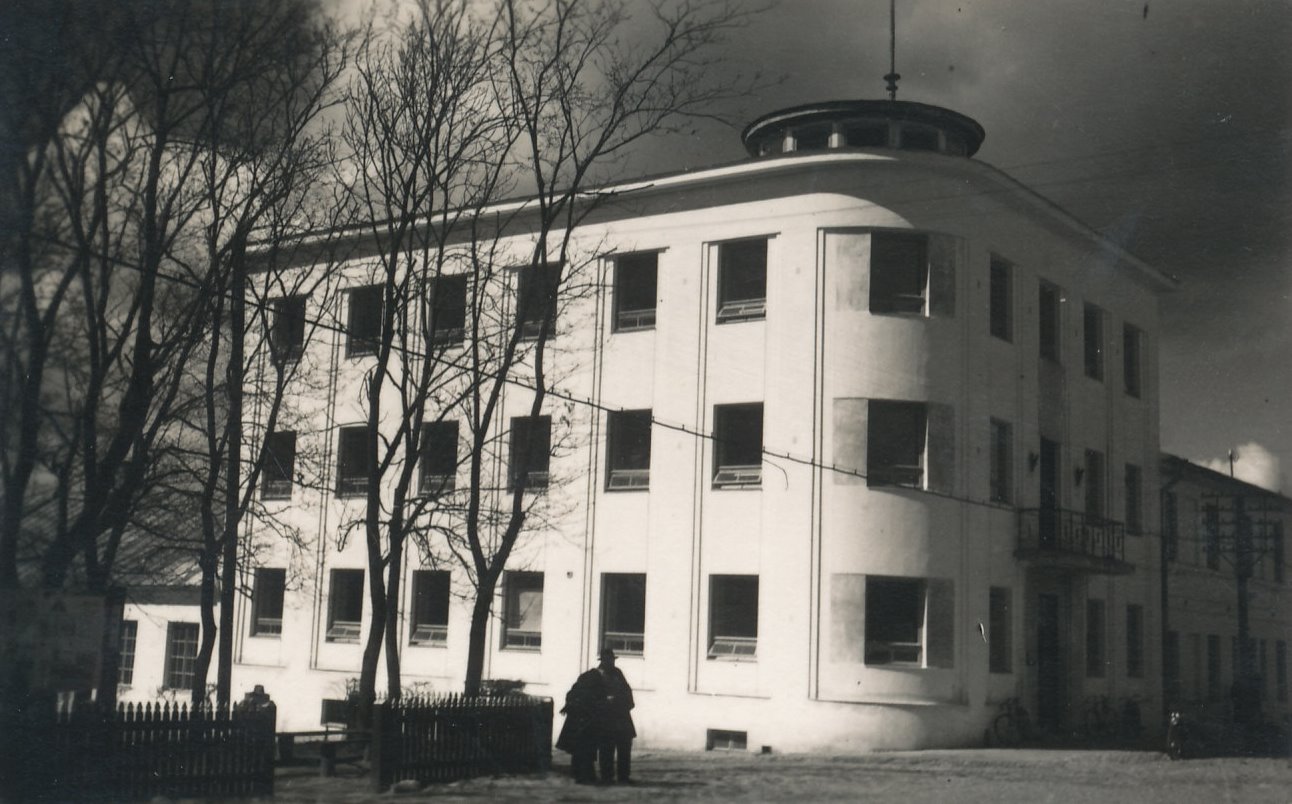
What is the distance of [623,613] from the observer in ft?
95.9

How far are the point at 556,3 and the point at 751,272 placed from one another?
25.2ft

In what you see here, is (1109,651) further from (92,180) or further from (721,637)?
(92,180)

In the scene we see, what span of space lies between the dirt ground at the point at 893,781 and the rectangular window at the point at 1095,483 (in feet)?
26.7

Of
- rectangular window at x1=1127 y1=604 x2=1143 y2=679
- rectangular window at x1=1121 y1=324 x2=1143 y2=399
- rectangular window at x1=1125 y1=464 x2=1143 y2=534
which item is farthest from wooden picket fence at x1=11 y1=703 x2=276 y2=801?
rectangular window at x1=1121 y1=324 x2=1143 y2=399

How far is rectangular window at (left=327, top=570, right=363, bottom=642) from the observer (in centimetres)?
3309

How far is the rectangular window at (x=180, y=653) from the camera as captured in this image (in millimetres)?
35500

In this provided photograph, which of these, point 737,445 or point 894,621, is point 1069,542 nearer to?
point 894,621

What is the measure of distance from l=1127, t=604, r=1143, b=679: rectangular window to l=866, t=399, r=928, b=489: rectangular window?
9991 millimetres

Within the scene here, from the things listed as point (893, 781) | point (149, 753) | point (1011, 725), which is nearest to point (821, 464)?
point (1011, 725)

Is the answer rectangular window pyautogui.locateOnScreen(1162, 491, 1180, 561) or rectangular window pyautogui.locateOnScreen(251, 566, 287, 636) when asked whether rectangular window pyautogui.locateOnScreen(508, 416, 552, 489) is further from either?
rectangular window pyautogui.locateOnScreen(1162, 491, 1180, 561)

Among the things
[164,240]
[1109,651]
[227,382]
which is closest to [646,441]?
[227,382]

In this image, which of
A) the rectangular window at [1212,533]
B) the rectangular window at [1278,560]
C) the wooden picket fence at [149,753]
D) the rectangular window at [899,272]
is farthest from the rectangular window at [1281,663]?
the wooden picket fence at [149,753]

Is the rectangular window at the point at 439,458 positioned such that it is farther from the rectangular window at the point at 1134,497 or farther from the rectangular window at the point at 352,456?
the rectangular window at the point at 1134,497

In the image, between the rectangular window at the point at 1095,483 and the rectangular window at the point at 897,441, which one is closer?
the rectangular window at the point at 897,441
